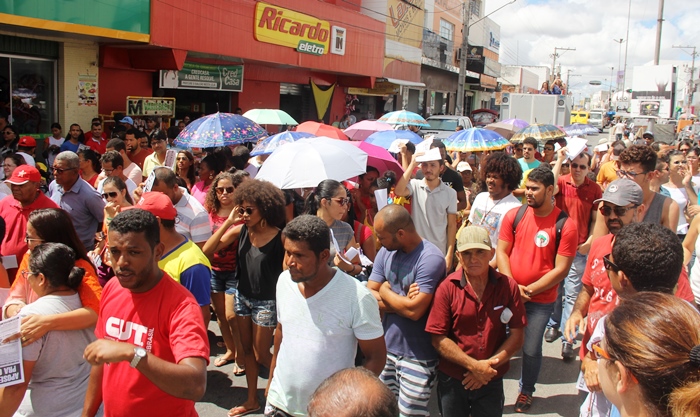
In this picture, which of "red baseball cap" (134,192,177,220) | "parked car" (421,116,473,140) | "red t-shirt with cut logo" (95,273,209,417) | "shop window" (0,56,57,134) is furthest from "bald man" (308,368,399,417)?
"parked car" (421,116,473,140)

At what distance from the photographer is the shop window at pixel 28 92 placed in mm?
11951

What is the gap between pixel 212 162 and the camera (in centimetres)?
709

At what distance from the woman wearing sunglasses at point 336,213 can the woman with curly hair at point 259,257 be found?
33cm

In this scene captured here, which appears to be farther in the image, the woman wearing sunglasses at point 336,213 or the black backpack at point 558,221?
the black backpack at point 558,221

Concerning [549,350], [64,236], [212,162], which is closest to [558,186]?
[549,350]

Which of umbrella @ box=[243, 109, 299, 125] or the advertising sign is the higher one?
the advertising sign

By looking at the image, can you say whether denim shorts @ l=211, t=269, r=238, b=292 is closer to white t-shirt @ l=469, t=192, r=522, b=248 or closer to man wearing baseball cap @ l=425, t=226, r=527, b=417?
man wearing baseball cap @ l=425, t=226, r=527, b=417

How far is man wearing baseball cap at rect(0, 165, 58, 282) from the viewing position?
493 cm

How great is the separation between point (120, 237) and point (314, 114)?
2171 centimetres

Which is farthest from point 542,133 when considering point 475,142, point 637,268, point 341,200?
point 637,268

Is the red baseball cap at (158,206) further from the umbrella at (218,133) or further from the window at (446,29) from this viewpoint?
the window at (446,29)

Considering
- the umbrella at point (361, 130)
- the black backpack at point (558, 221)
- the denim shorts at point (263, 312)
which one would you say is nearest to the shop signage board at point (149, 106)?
the umbrella at point (361, 130)

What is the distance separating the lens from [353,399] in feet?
5.91

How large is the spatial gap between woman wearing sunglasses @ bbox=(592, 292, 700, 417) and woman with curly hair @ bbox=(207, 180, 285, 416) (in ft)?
9.38
